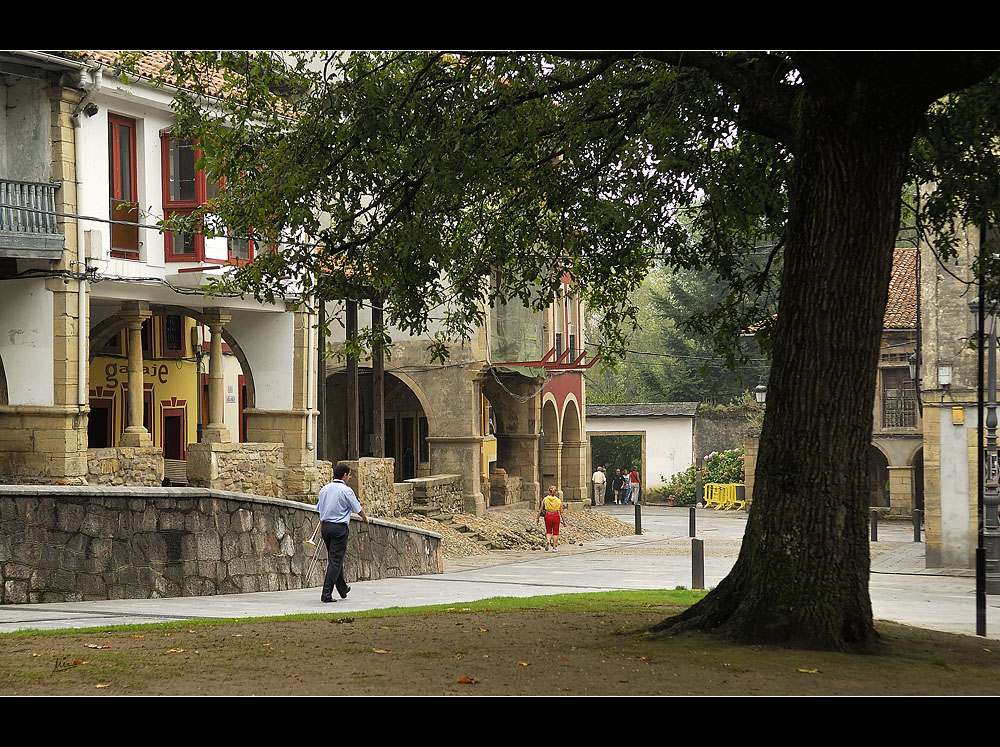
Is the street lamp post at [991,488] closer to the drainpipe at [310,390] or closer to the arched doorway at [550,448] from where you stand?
the drainpipe at [310,390]

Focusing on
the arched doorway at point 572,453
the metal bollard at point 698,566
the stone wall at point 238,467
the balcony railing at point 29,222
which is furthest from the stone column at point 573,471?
the balcony railing at point 29,222

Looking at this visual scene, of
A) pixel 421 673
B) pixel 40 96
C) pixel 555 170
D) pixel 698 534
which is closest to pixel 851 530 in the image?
pixel 421 673

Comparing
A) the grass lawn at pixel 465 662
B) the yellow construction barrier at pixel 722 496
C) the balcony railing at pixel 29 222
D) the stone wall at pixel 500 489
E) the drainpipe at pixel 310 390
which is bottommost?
the yellow construction barrier at pixel 722 496

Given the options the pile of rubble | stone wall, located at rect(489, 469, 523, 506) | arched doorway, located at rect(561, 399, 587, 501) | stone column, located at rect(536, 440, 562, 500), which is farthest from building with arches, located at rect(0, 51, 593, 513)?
arched doorway, located at rect(561, 399, 587, 501)

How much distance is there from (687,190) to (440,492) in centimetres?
1772

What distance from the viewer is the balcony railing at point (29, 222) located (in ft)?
53.0

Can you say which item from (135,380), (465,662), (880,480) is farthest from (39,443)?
(880,480)

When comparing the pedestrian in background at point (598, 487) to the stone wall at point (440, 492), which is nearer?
the stone wall at point (440, 492)

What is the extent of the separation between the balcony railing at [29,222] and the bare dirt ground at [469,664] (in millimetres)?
8940

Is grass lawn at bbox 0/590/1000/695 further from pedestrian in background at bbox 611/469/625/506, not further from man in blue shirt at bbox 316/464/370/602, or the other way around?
pedestrian in background at bbox 611/469/625/506

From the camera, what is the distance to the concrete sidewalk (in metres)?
11.9

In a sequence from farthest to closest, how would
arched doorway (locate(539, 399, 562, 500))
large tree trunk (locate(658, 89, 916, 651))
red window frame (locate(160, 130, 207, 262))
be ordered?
arched doorway (locate(539, 399, 562, 500)) < red window frame (locate(160, 130, 207, 262)) < large tree trunk (locate(658, 89, 916, 651))

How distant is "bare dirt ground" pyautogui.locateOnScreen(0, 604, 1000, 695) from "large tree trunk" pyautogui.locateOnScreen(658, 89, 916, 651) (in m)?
0.38

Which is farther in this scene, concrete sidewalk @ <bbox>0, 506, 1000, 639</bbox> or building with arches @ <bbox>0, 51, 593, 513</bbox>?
building with arches @ <bbox>0, 51, 593, 513</bbox>
